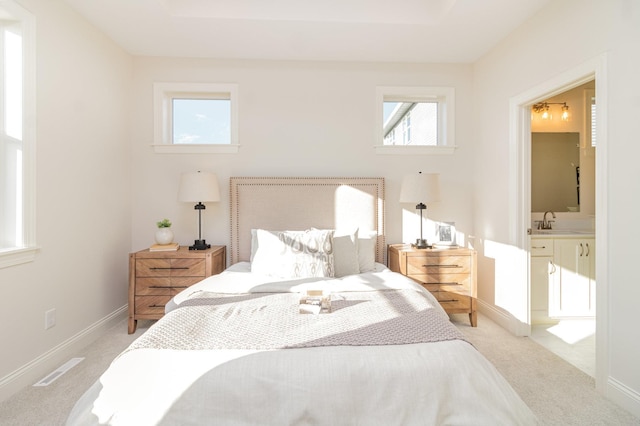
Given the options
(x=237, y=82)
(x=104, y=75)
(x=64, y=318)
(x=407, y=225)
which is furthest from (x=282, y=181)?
(x=64, y=318)

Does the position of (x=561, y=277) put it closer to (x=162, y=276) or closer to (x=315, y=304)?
(x=315, y=304)

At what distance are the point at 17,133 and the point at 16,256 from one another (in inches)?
33.4

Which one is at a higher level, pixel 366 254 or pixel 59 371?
pixel 366 254

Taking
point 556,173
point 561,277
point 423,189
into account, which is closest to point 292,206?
point 423,189

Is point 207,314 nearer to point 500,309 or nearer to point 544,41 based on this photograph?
point 500,309

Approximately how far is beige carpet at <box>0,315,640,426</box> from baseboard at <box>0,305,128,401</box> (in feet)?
0.21

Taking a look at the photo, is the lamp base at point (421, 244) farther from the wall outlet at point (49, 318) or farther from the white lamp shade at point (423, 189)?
the wall outlet at point (49, 318)

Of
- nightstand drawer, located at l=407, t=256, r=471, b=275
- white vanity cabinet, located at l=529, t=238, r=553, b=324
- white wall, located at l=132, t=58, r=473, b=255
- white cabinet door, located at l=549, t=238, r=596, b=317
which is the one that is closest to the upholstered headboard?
white wall, located at l=132, t=58, r=473, b=255

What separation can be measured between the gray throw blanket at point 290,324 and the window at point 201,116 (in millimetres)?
2192

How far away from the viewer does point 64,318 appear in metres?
2.73

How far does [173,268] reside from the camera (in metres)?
3.16

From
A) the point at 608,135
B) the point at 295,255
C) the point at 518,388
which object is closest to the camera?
the point at 608,135

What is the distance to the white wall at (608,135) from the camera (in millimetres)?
2023

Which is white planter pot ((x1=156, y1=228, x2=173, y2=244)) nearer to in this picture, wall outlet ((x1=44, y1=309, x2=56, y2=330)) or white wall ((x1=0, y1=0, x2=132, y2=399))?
white wall ((x1=0, y1=0, x2=132, y2=399))
